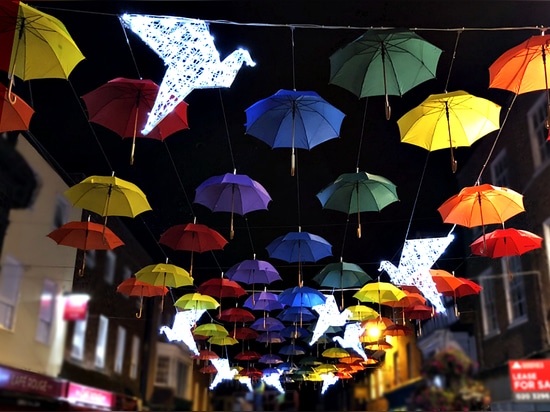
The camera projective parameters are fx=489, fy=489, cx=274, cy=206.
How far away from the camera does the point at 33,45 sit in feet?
9.67

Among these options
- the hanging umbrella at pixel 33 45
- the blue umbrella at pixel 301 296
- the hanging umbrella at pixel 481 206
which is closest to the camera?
the hanging umbrella at pixel 33 45

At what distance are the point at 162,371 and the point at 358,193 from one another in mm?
1945

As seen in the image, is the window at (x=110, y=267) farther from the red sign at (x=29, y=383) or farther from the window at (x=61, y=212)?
the red sign at (x=29, y=383)

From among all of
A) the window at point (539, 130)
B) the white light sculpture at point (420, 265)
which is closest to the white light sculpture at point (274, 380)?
the white light sculpture at point (420, 265)

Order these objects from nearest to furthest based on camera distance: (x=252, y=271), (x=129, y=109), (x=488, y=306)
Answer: (x=129, y=109), (x=488, y=306), (x=252, y=271)

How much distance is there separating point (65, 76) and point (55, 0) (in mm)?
614

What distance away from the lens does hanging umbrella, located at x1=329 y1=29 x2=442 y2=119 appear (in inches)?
120

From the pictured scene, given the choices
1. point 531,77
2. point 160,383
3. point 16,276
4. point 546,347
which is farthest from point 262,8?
point 546,347

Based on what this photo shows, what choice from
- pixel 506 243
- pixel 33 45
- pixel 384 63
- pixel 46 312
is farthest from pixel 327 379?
pixel 33 45

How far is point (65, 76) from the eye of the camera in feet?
10.3

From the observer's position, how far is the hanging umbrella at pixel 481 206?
11.5 ft

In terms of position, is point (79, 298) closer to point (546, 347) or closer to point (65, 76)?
point (65, 76)

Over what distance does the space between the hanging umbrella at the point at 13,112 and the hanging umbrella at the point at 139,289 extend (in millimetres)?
1347

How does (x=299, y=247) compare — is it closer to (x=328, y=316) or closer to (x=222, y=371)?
(x=328, y=316)
